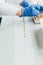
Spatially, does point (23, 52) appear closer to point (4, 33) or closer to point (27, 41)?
point (27, 41)

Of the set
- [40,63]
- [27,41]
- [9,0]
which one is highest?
[9,0]

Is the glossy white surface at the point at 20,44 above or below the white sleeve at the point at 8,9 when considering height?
below

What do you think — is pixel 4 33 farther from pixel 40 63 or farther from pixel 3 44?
pixel 40 63

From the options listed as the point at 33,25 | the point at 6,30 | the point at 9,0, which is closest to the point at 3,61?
the point at 6,30

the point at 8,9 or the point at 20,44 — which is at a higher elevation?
the point at 8,9

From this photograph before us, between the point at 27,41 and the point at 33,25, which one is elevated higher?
the point at 33,25

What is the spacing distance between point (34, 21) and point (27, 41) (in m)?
0.28

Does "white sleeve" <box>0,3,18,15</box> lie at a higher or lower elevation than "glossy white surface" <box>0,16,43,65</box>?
higher

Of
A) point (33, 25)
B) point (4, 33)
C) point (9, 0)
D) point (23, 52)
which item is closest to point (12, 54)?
point (23, 52)

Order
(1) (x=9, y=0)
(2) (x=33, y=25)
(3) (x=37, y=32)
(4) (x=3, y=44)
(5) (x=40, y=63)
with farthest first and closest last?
(1) (x=9, y=0), (2) (x=33, y=25), (3) (x=37, y=32), (4) (x=3, y=44), (5) (x=40, y=63)

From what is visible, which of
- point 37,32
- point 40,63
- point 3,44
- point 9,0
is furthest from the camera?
point 9,0

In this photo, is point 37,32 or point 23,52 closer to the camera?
point 23,52

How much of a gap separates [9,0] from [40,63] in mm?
776

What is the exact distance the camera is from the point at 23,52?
27.9 inches
